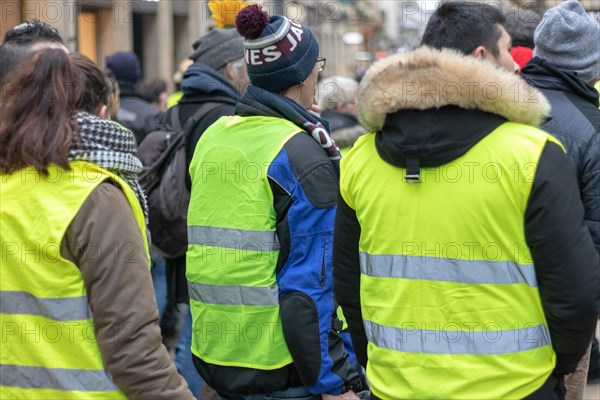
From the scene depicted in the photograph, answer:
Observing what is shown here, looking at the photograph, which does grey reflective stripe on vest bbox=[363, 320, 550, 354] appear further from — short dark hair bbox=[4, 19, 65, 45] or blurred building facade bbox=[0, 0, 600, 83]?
blurred building facade bbox=[0, 0, 600, 83]

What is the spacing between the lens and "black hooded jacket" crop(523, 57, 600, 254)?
3.47 meters

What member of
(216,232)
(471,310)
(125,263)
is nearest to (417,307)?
(471,310)

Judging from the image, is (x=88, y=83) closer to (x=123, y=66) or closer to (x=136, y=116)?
(x=136, y=116)

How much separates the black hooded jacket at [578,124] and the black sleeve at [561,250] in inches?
41.9

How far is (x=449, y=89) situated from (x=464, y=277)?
542mm

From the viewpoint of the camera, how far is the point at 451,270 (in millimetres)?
2523

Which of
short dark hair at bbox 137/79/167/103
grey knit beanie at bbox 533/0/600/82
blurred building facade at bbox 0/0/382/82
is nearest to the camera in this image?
grey knit beanie at bbox 533/0/600/82

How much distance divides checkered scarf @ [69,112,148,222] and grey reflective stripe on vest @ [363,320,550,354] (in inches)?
38.2

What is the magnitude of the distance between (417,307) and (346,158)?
556 millimetres

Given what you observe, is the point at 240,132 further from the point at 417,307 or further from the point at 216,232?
the point at 417,307

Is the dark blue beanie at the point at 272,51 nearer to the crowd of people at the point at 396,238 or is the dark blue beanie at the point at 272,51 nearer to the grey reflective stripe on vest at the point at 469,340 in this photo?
the crowd of people at the point at 396,238

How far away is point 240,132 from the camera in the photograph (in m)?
3.49

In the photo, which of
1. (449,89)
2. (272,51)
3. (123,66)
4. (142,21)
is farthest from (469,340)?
(142,21)

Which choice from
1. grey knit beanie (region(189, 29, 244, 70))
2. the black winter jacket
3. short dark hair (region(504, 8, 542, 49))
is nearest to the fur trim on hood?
grey knit beanie (region(189, 29, 244, 70))
